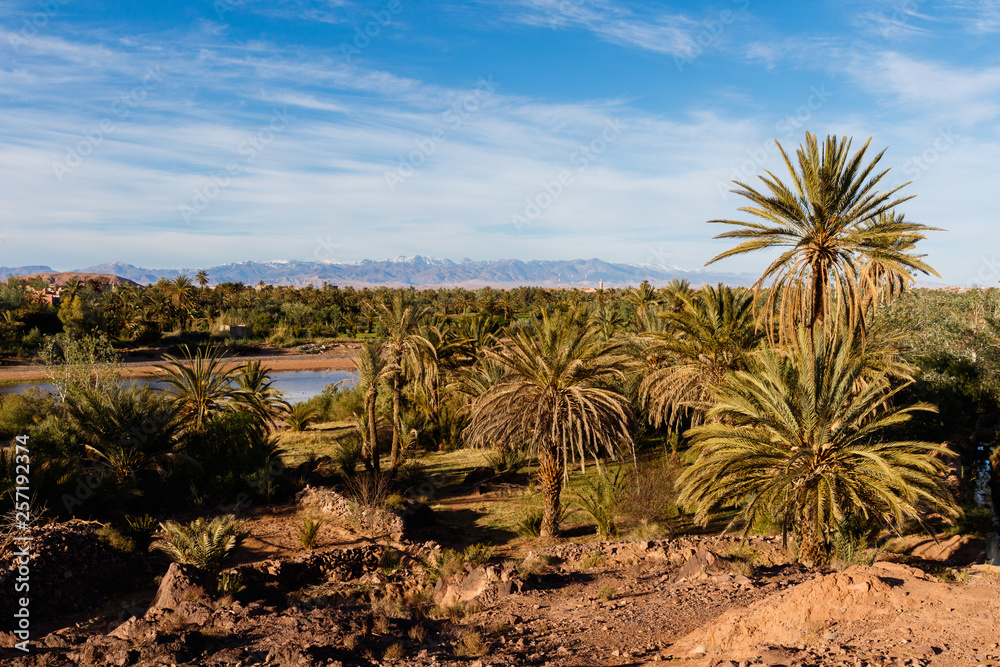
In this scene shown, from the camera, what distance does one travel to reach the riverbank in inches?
1750

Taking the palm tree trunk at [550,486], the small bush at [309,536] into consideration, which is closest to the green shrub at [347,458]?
the small bush at [309,536]

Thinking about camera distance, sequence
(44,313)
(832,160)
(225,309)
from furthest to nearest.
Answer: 1. (225,309)
2. (44,313)
3. (832,160)

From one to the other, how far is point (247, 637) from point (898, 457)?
886 centimetres

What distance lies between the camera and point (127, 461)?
1370 cm

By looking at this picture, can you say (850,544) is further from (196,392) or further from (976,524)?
(196,392)

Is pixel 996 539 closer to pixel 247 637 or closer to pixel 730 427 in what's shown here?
→ pixel 730 427

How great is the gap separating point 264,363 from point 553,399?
51.3 m

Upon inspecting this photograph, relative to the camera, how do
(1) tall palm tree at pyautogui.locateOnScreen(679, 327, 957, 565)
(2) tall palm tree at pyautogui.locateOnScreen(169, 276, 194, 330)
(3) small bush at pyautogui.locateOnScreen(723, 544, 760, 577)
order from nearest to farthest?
(1) tall palm tree at pyautogui.locateOnScreen(679, 327, 957, 565) → (3) small bush at pyautogui.locateOnScreen(723, 544, 760, 577) → (2) tall palm tree at pyautogui.locateOnScreen(169, 276, 194, 330)

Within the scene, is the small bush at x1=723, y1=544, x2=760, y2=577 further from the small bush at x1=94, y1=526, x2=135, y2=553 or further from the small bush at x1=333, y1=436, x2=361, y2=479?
the small bush at x1=94, y1=526, x2=135, y2=553

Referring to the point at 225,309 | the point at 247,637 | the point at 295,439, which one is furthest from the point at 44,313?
the point at 247,637

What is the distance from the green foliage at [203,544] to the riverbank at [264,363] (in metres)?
31.9

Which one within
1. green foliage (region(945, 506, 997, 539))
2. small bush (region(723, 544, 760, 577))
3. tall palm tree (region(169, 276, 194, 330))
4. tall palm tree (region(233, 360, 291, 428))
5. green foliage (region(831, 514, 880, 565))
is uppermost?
tall palm tree (region(169, 276, 194, 330))

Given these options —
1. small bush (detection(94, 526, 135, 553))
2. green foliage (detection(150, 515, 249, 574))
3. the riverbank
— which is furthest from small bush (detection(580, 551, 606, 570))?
the riverbank

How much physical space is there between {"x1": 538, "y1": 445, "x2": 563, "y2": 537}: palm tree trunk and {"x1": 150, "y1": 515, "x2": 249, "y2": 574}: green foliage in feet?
20.0
